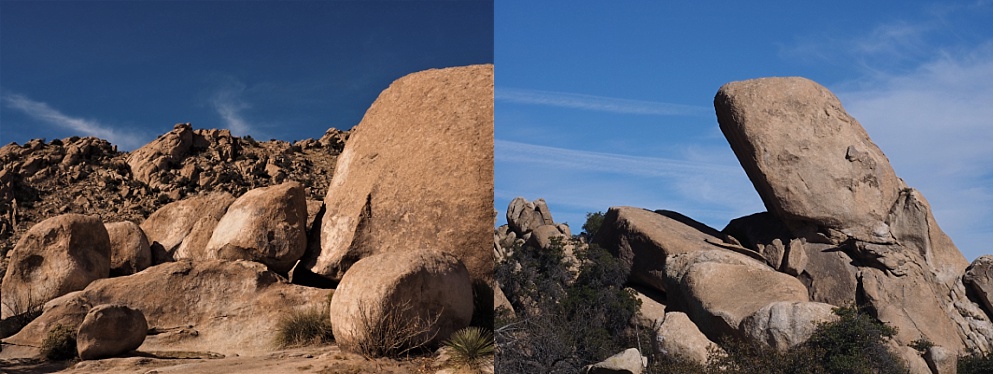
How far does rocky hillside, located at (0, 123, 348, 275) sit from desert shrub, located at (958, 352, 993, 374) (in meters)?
18.3

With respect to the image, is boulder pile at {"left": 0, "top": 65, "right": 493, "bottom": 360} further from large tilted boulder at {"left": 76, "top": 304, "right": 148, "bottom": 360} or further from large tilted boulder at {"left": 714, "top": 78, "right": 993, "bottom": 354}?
large tilted boulder at {"left": 714, "top": 78, "right": 993, "bottom": 354}

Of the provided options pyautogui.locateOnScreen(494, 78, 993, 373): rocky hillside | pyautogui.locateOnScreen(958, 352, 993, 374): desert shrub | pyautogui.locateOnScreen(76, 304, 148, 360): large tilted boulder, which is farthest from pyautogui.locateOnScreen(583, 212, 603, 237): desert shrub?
pyautogui.locateOnScreen(76, 304, 148, 360): large tilted boulder

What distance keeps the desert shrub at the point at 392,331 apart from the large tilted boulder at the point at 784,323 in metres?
13.6

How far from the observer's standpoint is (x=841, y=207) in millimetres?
25859

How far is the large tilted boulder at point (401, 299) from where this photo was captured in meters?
7.55

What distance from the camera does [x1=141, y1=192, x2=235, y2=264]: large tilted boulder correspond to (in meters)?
12.5

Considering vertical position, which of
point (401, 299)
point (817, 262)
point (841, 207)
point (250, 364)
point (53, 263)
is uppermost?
point (841, 207)

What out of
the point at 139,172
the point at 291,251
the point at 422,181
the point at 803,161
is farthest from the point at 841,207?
the point at 139,172

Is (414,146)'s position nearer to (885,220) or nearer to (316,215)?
(316,215)

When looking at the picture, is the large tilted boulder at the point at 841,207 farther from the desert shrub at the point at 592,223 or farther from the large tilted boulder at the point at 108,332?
the large tilted boulder at the point at 108,332

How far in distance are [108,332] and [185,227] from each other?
4.25 m

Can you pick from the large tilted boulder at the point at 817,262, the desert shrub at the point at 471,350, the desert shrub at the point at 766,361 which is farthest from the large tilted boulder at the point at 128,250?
the large tilted boulder at the point at 817,262

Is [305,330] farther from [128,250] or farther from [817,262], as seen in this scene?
[817,262]

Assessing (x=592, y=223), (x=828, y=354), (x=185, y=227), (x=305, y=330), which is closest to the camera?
(x=305, y=330)
